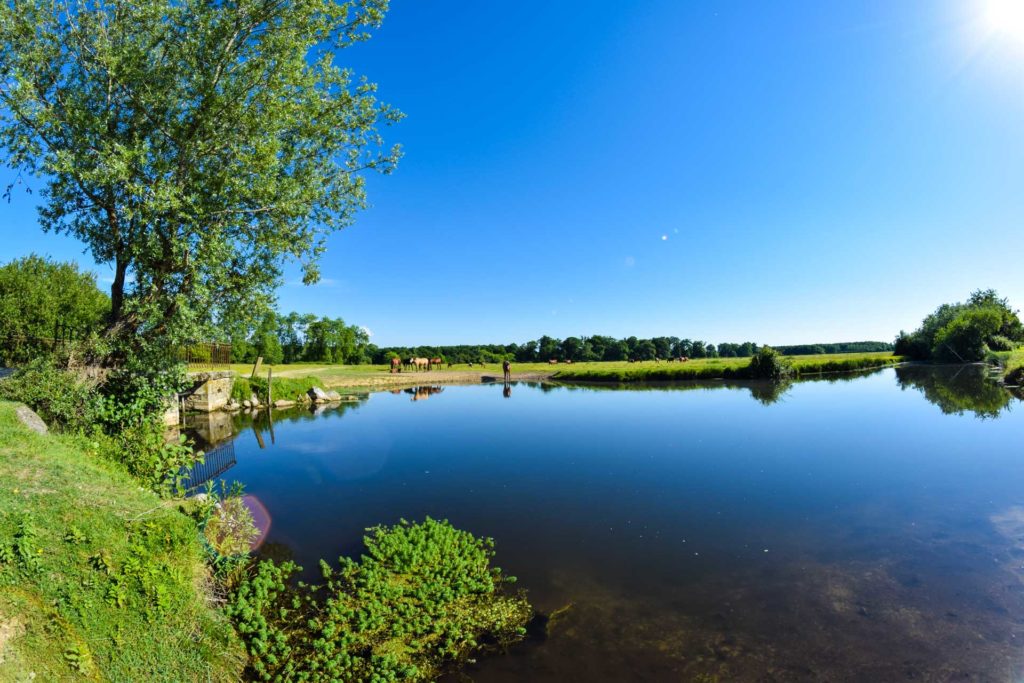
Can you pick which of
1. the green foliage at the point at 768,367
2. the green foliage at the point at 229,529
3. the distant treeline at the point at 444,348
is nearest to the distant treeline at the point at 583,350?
the distant treeline at the point at 444,348

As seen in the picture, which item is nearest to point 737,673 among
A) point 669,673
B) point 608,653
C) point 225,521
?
point 669,673

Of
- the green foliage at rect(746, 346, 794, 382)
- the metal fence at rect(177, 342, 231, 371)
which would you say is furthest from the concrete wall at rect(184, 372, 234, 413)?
the green foliage at rect(746, 346, 794, 382)

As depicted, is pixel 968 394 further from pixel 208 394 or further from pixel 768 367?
pixel 208 394

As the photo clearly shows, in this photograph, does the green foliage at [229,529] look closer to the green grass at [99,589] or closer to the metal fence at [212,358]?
the green grass at [99,589]

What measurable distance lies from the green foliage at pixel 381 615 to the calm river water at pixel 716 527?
62 centimetres

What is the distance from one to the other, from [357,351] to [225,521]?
10353 cm

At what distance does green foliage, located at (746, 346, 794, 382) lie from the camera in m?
54.5

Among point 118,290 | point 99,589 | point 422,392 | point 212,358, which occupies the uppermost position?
point 118,290

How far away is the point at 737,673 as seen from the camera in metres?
5.89

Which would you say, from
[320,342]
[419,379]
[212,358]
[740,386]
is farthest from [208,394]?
[320,342]

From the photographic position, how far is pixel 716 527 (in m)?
10.8

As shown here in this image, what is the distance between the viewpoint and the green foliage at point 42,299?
29.3 meters

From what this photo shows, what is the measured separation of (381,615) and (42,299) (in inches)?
1572

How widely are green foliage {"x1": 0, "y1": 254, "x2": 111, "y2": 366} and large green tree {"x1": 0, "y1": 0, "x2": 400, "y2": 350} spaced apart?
1960cm
